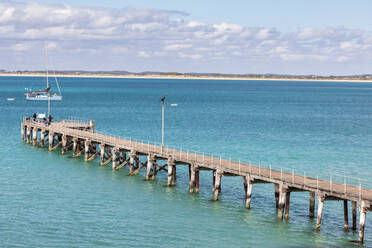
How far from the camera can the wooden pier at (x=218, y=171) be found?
36.5 meters

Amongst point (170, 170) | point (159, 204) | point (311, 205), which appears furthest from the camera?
point (170, 170)

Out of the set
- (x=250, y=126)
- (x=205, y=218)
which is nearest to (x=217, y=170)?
(x=205, y=218)

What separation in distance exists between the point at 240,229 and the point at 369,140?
47.5 m

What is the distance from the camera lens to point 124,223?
38.5 meters

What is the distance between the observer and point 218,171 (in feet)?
146

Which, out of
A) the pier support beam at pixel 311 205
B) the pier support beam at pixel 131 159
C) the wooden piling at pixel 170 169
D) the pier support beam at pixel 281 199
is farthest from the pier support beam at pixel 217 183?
the pier support beam at pixel 131 159

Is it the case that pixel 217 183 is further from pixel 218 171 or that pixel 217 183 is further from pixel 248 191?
pixel 248 191

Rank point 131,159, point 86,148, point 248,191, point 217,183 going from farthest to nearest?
point 86,148, point 131,159, point 217,183, point 248,191

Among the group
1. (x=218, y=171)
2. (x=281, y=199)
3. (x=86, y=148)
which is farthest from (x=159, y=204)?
(x=86, y=148)

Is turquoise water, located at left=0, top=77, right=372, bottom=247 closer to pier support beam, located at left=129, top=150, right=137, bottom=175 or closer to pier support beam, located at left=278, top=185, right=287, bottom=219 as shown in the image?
pier support beam, located at left=278, top=185, right=287, bottom=219

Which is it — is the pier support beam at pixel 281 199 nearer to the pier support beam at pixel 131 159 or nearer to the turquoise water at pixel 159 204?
the turquoise water at pixel 159 204

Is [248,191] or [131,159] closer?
[248,191]

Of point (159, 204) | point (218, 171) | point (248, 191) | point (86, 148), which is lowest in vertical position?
point (159, 204)

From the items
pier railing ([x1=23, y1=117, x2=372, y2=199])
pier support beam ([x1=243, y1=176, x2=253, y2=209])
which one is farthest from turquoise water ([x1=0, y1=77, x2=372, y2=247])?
pier railing ([x1=23, y1=117, x2=372, y2=199])
